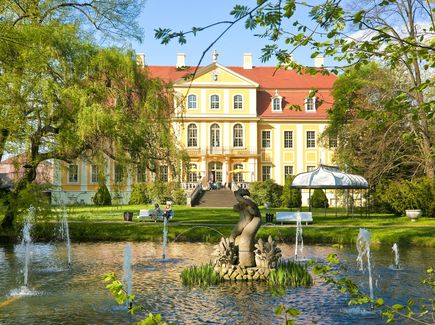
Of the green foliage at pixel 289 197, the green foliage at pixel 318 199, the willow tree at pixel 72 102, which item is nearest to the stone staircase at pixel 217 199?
the green foliage at pixel 289 197

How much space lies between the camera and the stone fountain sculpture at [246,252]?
33.2 ft

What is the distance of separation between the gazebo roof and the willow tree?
8.04 metres

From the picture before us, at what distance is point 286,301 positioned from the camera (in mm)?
8297

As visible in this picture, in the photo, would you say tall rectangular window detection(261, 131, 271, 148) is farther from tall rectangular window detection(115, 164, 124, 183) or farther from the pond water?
the pond water

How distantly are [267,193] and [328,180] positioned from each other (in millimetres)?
15751

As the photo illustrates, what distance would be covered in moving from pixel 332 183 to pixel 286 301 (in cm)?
1526

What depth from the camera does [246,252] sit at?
33.9 ft

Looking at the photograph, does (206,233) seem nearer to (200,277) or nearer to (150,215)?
(150,215)

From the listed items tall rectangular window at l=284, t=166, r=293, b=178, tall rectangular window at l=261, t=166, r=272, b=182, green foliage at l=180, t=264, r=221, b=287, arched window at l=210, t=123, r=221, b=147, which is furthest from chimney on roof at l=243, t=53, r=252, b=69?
green foliage at l=180, t=264, r=221, b=287

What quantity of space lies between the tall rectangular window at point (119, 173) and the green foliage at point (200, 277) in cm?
747

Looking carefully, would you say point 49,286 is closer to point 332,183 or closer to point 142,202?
point 332,183

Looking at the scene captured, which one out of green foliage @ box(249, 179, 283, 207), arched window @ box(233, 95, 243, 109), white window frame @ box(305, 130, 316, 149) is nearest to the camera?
green foliage @ box(249, 179, 283, 207)

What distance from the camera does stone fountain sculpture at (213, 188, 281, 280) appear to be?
33.2ft

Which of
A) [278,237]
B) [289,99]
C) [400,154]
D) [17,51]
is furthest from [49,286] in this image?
[289,99]
